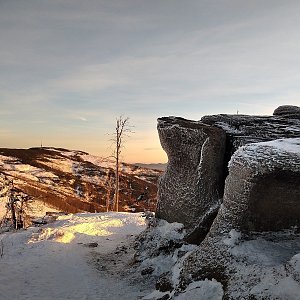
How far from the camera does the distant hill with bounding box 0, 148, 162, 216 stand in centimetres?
5791

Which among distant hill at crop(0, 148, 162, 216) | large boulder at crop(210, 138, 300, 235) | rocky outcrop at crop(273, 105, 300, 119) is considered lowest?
distant hill at crop(0, 148, 162, 216)

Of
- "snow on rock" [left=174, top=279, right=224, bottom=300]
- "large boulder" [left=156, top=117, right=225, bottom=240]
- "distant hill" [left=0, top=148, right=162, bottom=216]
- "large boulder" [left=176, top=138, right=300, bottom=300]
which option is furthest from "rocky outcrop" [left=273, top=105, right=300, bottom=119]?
"distant hill" [left=0, top=148, right=162, bottom=216]

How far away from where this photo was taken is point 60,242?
20688mm

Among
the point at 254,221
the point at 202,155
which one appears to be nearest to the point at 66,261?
the point at 202,155

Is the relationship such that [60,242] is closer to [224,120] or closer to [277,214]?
[224,120]

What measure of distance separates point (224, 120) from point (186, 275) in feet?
30.9

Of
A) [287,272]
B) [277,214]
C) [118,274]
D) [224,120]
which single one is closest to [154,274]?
[118,274]

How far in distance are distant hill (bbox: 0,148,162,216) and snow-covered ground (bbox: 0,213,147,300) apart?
20.6 metres

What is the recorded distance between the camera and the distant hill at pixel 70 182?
190ft

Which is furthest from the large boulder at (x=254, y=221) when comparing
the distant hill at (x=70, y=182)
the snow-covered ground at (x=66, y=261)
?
the distant hill at (x=70, y=182)

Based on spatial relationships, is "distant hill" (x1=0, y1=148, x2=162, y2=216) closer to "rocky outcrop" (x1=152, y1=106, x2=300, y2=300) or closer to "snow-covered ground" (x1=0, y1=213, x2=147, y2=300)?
"snow-covered ground" (x1=0, y1=213, x2=147, y2=300)

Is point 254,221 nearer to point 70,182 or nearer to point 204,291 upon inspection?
point 204,291

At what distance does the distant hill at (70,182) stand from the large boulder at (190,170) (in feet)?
90.5

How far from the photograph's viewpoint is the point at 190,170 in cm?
1752
